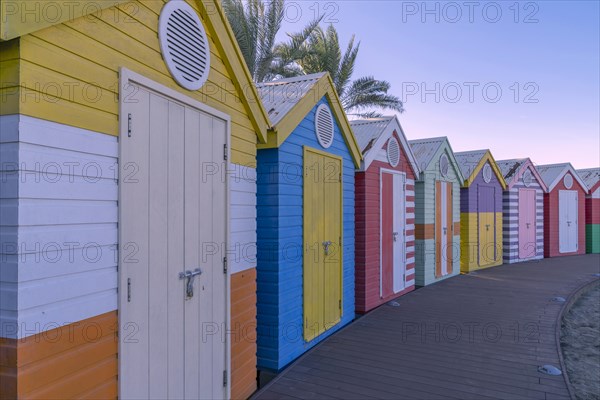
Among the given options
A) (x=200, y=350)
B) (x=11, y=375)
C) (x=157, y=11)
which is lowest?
(x=200, y=350)

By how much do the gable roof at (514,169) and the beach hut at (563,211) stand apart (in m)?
1.24

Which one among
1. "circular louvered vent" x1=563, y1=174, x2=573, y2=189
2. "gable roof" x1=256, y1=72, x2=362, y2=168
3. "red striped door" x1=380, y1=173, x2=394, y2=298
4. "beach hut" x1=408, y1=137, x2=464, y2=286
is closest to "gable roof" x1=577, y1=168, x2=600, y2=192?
"circular louvered vent" x1=563, y1=174, x2=573, y2=189

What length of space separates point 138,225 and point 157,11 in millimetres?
1477

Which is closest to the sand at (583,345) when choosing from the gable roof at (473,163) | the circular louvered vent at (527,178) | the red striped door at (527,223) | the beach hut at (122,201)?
the beach hut at (122,201)

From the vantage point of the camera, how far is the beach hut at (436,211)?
31.0ft

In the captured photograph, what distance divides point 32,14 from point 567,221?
18157mm

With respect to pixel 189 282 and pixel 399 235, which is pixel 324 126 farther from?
pixel 399 235

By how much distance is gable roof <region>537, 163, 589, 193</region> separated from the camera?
1525cm

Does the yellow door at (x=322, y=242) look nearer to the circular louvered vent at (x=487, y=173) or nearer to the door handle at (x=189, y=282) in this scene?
the door handle at (x=189, y=282)

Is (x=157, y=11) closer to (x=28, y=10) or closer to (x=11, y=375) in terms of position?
(x=28, y=10)

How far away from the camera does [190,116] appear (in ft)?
10.3

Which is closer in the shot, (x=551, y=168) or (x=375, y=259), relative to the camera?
(x=375, y=259)

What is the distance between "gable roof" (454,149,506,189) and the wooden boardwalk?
13.7 ft

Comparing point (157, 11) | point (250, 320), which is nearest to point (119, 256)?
point (157, 11)
